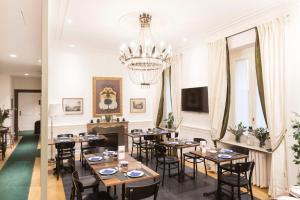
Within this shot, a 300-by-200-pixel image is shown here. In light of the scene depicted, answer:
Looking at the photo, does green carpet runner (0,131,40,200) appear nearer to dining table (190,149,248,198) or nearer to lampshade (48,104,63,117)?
dining table (190,149,248,198)

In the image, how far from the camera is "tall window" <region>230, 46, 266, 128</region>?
438 cm

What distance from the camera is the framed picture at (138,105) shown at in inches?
288

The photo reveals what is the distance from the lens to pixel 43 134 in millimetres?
911

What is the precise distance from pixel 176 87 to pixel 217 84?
1.78 metres

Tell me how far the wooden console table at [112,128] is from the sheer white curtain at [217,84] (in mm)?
3152

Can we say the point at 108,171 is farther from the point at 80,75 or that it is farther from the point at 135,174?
the point at 80,75

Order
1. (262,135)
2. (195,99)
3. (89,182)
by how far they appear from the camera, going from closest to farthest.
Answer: (89,182) < (262,135) < (195,99)

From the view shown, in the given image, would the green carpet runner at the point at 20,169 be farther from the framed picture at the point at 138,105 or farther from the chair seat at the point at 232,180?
the framed picture at the point at 138,105

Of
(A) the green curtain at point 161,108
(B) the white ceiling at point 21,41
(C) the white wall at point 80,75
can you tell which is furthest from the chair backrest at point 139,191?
(A) the green curtain at point 161,108

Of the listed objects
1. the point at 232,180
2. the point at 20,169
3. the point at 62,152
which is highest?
the point at 20,169

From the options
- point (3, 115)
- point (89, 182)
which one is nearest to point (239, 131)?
point (89, 182)

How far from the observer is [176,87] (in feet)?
21.2

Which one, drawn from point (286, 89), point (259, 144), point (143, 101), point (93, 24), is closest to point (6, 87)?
point (93, 24)

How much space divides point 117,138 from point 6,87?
577 cm
